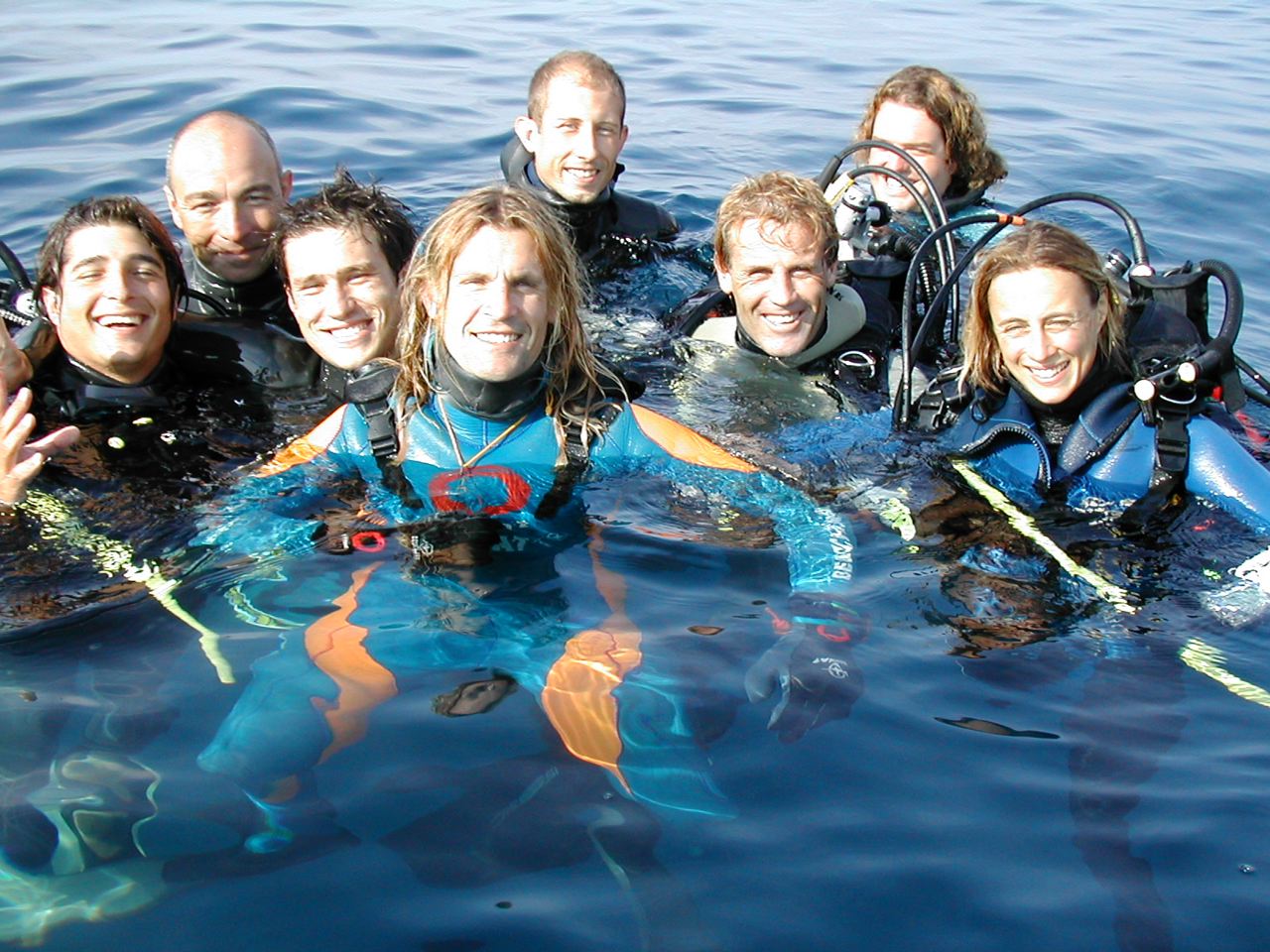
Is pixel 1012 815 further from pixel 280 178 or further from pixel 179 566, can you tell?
pixel 280 178

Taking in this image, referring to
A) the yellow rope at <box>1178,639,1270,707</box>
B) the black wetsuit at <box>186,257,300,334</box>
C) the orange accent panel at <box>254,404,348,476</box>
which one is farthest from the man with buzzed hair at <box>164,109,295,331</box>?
the yellow rope at <box>1178,639,1270,707</box>

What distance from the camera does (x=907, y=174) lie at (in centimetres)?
661

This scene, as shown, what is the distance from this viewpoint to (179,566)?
3777 millimetres

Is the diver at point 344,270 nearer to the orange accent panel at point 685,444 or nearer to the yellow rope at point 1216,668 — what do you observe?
the orange accent panel at point 685,444

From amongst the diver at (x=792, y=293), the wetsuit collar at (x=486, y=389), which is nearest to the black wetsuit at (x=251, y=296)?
the wetsuit collar at (x=486, y=389)

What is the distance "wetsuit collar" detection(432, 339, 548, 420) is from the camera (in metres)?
4.01

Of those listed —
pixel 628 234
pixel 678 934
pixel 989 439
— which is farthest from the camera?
pixel 628 234

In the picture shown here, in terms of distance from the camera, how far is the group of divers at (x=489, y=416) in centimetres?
334

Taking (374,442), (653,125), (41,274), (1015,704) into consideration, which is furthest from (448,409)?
(653,125)

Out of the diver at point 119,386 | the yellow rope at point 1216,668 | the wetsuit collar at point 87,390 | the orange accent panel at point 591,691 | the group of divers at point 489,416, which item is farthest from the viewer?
the wetsuit collar at point 87,390

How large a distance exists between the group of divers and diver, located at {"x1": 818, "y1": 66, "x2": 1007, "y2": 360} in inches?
30.4

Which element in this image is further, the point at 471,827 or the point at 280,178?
the point at 280,178

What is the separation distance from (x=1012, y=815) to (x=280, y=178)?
403 centimetres

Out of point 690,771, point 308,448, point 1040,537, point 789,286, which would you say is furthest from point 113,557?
point 1040,537
